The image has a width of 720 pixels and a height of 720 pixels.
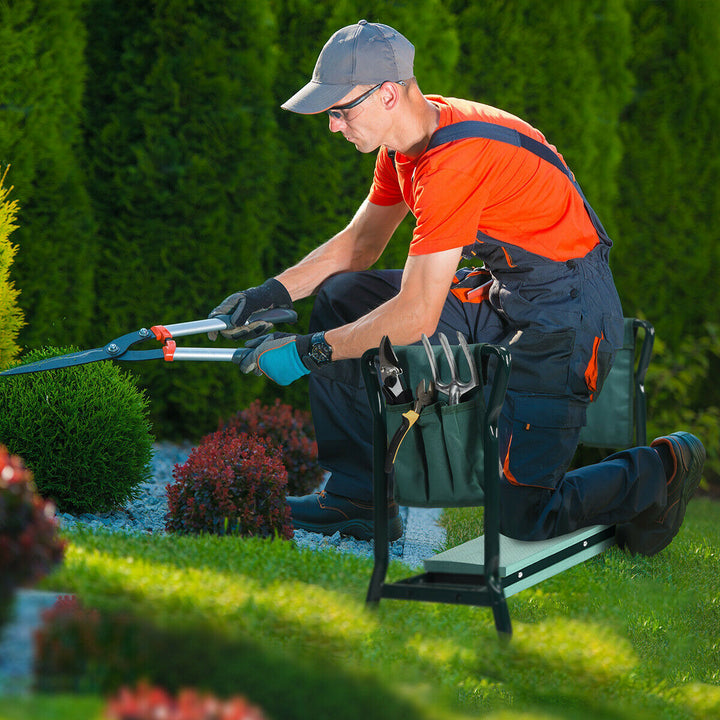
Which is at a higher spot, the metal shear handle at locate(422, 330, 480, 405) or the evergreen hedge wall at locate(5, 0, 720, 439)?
the evergreen hedge wall at locate(5, 0, 720, 439)

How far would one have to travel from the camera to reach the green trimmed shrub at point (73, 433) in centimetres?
395

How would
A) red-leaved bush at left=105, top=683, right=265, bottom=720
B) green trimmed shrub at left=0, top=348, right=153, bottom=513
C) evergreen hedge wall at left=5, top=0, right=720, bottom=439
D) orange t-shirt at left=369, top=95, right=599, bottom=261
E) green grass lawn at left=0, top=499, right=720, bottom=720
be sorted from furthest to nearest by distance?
evergreen hedge wall at left=5, top=0, right=720, bottom=439
green trimmed shrub at left=0, top=348, right=153, bottom=513
orange t-shirt at left=369, top=95, right=599, bottom=261
green grass lawn at left=0, top=499, right=720, bottom=720
red-leaved bush at left=105, top=683, right=265, bottom=720

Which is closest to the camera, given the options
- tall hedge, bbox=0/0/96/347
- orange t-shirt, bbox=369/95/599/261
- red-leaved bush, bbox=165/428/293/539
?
orange t-shirt, bbox=369/95/599/261

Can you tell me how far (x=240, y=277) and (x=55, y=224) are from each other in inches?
43.4

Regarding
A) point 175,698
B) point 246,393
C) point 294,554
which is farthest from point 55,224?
point 175,698

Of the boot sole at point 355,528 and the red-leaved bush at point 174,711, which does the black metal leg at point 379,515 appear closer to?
the boot sole at point 355,528

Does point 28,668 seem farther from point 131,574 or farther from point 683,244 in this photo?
point 683,244

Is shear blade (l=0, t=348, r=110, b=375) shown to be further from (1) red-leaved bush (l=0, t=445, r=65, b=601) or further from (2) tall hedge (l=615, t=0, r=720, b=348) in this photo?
(2) tall hedge (l=615, t=0, r=720, b=348)

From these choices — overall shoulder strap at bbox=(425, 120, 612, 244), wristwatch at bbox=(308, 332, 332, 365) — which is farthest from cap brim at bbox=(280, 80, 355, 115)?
wristwatch at bbox=(308, 332, 332, 365)

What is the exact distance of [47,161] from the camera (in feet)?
16.8

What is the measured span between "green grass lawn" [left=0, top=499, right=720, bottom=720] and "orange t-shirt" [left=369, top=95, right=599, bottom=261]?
1208 mm

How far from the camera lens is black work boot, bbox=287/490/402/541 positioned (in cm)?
398

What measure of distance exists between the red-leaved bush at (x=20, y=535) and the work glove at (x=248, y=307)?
63.2 inches

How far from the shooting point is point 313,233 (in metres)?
5.95
